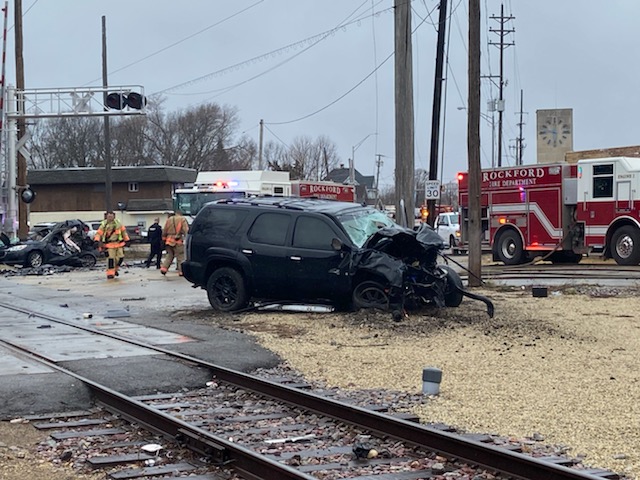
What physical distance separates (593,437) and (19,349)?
7319 millimetres

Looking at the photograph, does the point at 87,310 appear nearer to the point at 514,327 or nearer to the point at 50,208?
the point at 514,327

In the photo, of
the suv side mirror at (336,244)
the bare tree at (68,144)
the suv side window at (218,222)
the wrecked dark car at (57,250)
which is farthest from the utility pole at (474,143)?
the bare tree at (68,144)

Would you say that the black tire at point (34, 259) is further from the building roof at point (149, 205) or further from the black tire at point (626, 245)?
the building roof at point (149, 205)

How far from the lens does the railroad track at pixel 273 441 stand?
616cm

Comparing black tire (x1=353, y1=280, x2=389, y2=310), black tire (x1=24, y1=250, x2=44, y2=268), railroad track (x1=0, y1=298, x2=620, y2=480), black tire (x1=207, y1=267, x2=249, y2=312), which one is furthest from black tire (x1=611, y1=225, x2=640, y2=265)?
railroad track (x1=0, y1=298, x2=620, y2=480)

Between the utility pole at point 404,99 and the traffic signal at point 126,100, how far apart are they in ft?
42.6

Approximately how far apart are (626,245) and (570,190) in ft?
8.22

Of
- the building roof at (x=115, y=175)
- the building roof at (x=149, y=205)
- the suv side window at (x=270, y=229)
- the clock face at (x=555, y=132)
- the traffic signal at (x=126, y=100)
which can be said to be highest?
the clock face at (x=555, y=132)

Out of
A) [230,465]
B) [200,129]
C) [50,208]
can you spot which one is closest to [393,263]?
[230,465]

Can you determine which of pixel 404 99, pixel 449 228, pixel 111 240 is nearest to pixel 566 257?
pixel 404 99

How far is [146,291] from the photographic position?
20.6m

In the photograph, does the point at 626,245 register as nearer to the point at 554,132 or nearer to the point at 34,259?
the point at 34,259

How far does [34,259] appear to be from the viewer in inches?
1227

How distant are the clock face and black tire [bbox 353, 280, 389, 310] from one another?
154 ft
